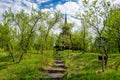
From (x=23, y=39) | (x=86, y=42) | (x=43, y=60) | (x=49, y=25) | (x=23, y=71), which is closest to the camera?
(x=23, y=71)

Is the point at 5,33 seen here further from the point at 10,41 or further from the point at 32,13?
the point at 32,13

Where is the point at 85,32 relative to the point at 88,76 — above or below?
above

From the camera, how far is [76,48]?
70.5 metres

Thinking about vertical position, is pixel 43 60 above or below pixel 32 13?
below

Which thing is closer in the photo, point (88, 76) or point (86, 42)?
point (88, 76)

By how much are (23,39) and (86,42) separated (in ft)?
97.9

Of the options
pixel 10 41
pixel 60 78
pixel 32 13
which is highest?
pixel 32 13

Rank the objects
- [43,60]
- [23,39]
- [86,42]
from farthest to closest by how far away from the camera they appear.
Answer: [86,42] < [23,39] < [43,60]

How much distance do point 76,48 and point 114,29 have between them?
45396 millimetres

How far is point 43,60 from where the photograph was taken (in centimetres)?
2283

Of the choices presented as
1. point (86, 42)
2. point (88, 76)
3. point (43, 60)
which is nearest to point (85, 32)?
point (86, 42)

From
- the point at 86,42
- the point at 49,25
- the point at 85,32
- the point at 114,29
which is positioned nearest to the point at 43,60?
the point at 114,29

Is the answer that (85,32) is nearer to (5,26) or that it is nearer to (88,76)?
(5,26)

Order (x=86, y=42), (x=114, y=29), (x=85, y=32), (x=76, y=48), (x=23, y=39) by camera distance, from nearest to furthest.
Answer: (x=114, y=29), (x=23, y=39), (x=85, y=32), (x=86, y=42), (x=76, y=48)
